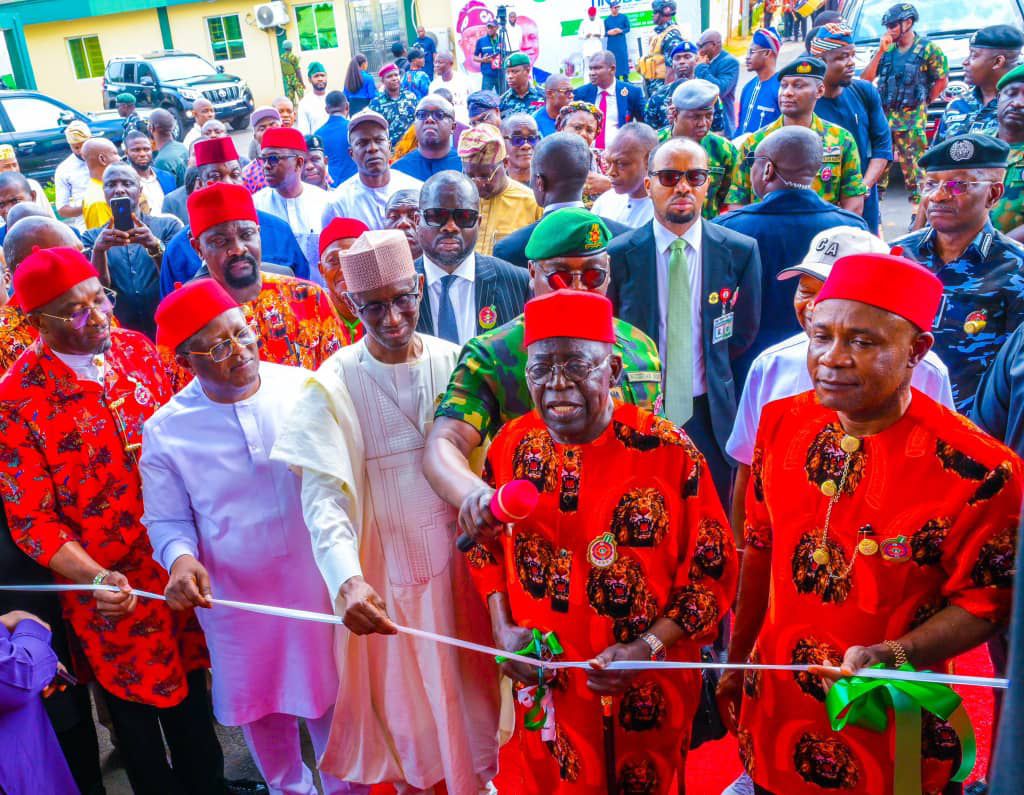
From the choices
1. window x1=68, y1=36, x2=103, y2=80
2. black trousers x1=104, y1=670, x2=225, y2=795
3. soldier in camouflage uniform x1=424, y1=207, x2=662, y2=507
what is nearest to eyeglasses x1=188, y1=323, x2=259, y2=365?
soldier in camouflage uniform x1=424, y1=207, x2=662, y2=507

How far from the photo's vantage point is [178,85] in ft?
76.8

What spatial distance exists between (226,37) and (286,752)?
30.2 metres

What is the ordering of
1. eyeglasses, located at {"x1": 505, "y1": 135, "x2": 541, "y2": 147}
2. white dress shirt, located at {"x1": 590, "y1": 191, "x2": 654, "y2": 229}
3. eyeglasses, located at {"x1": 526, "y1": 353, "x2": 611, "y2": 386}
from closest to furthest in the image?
eyeglasses, located at {"x1": 526, "y1": 353, "x2": 611, "y2": 386} < white dress shirt, located at {"x1": 590, "y1": 191, "x2": 654, "y2": 229} < eyeglasses, located at {"x1": 505, "y1": 135, "x2": 541, "y2": 147}

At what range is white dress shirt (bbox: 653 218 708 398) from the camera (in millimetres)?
4332

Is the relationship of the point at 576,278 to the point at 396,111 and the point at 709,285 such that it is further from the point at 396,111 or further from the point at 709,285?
the point at 396,111

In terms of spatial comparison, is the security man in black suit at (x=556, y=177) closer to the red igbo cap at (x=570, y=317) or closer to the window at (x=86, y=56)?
the red igbo cap at (x=570, y=317)

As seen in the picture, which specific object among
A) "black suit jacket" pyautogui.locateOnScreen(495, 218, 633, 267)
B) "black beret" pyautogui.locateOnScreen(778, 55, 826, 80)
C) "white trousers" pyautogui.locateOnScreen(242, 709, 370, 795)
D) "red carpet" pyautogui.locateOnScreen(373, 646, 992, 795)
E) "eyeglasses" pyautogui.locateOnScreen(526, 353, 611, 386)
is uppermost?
"black beret" pyautogui.locateOnScreen(778, 55, 826, 80)

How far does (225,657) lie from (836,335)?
7.87 ft

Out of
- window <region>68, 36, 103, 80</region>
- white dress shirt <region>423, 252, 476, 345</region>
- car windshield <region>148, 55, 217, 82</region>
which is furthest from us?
window <region>68, 36, 103, 80</region>

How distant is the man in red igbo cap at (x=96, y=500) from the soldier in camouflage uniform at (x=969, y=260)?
10.7ft

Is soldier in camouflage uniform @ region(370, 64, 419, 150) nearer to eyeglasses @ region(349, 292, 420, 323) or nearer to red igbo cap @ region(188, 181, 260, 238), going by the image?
red igbo cap @ region(188, 181, 260, 238)

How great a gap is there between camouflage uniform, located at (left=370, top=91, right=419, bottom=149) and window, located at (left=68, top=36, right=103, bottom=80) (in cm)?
2339

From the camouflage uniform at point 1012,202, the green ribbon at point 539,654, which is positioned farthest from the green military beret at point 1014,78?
the green ribbon at point 539,654

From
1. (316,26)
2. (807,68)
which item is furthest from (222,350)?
(316,26)
